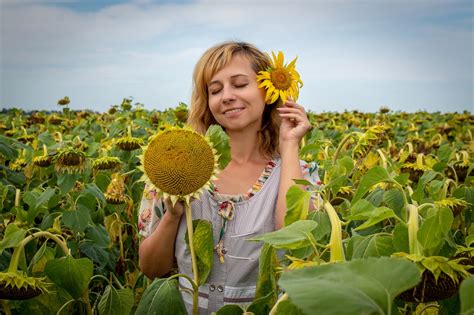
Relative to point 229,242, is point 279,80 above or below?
above

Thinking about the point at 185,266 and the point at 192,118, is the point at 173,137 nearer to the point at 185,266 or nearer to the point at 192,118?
the point at 185,266

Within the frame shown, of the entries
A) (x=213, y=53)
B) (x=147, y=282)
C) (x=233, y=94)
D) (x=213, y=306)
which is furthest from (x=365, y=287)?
(x=147, y=282)

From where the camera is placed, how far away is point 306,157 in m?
3.42

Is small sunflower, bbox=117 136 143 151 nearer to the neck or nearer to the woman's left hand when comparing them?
the neck

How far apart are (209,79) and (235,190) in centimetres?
41

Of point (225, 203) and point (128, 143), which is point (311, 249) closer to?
point (225, 203)

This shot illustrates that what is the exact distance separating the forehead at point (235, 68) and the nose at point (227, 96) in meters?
0.06

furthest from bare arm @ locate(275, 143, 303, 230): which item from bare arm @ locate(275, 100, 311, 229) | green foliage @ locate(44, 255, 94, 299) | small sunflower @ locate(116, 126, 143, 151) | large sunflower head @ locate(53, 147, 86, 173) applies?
small sunflower @ locate(116, 126, 143, 151)

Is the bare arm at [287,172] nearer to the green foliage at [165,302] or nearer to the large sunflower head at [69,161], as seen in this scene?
the green foliage at [165,302]

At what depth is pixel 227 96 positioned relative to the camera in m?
1.88

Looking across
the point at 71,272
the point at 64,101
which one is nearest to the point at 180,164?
the point at 71,272

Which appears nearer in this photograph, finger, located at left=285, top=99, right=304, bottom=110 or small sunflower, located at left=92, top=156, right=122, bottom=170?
finger, located at left=285, top=99, right=304, bottom=110

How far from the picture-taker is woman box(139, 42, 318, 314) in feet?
5.92

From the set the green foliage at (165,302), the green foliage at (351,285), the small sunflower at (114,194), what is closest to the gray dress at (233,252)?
the green foliage at (165,302)
